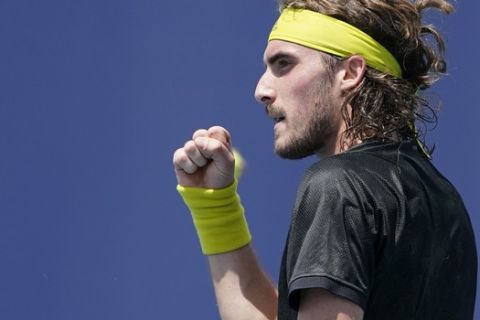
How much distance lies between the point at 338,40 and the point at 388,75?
115 millimetres

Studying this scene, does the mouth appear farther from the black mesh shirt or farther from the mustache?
the black mesh shirt

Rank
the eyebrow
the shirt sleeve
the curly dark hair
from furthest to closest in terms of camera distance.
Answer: the eyebrow
the curly dark hair
the shirt sleeve

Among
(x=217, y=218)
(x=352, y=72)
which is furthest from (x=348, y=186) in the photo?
(x=217, y=218)

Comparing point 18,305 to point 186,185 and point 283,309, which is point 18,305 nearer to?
point 186,185

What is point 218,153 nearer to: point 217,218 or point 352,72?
point 217,218

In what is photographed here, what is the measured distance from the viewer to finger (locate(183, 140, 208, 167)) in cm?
220

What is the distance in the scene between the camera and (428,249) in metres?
1.93

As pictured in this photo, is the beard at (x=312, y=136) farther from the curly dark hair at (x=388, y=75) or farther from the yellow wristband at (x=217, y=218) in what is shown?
the yellow wristband at (x=217, y=218)

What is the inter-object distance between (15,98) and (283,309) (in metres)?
1.54

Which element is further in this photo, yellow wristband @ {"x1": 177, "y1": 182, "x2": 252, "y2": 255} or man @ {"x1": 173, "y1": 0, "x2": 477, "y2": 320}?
yellow wristband @ {"x1": 177, "y1": 182, "x2": 252, "y2": 255}

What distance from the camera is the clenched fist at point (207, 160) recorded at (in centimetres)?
220

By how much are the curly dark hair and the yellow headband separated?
0.02 m

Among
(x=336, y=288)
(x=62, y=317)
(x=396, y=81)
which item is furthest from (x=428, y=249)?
(x=62, y=317)

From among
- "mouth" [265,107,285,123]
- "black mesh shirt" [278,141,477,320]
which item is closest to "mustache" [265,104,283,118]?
"mouth" [265,107,285,123]
